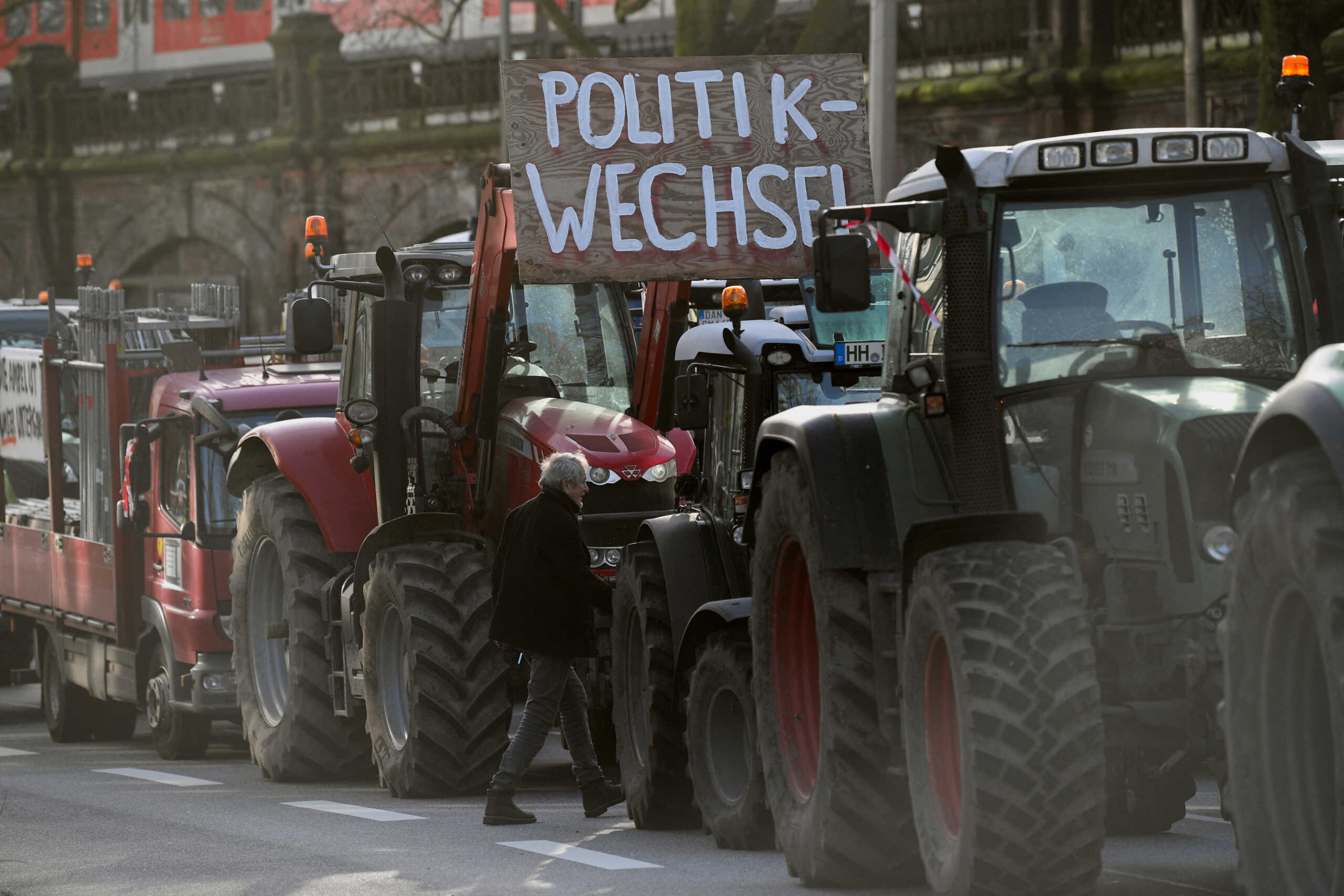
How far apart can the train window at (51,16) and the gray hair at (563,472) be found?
143ft

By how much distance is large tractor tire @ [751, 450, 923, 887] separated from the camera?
7.56m

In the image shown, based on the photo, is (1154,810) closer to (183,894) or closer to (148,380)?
(183,894)

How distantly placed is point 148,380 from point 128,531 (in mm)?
1238

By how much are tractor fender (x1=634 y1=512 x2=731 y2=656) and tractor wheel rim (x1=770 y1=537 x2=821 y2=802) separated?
4.79 feet

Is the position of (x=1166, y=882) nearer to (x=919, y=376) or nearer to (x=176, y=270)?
(x=919, y=376)

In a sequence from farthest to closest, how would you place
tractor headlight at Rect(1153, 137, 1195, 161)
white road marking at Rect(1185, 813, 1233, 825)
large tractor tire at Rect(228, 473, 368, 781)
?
1. large tractor tire at Rect(228, 473, 368, 781)
2. white road marking at Rect(1185, 813, 1233, 825)
3. tractor headlight at Rect(1153, 137, 1195, 161)

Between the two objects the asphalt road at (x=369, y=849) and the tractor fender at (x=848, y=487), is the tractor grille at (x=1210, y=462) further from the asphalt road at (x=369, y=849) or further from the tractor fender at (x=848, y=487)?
the asphalt road at (x=369, y=849)

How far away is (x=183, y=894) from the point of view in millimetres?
8242

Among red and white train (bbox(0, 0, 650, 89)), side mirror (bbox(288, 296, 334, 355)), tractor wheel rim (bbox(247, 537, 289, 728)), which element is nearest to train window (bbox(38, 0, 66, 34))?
red and white train (bbox(0, 0, 650, 89))

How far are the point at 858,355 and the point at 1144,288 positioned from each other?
122 inches

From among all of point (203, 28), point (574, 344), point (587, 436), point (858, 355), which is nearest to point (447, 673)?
point (587, 436)

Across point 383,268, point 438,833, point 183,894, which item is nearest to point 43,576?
point 383,268

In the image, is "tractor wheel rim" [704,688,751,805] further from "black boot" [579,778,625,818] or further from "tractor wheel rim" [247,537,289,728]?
"tractor wheel rim" [247,537,289,728]

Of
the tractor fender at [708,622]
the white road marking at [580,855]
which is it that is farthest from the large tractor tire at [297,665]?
the tractor fender at [708,622]
